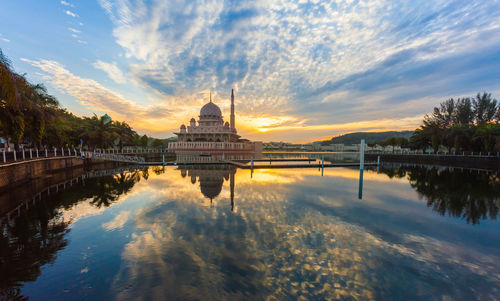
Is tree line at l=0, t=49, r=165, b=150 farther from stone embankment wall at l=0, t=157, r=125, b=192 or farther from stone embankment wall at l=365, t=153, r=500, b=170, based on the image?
stone embankment wall at l=365, t=153, r=500, b=170

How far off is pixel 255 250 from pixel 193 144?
5041 cm

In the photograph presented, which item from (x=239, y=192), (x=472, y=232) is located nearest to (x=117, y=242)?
(x=239, y=192)

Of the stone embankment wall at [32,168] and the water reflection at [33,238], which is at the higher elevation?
the stone embankment wall at [32,168]

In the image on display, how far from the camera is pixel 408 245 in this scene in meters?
6.72

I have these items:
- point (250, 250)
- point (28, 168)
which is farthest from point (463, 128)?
point (28, 168)

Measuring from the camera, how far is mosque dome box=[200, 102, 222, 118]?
6106 centimetres

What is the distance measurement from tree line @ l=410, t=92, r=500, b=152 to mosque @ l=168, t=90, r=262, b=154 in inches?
1732

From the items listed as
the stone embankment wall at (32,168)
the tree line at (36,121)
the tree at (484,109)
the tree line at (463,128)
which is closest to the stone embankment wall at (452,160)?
the tree line at (463,128)

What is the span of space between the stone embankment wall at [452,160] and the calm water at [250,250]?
36.9 m

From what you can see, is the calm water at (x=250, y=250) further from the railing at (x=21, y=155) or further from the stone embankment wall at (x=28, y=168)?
the railing at (x=21, y=155)

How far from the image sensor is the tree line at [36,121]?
1113cm

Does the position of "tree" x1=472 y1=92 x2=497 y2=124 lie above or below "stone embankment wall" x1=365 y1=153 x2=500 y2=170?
above

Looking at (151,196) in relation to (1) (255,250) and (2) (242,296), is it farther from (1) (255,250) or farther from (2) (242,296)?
(2) (242,296)

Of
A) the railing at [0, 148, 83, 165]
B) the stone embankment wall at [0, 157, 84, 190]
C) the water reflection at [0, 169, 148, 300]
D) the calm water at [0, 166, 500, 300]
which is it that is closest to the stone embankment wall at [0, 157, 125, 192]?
the stone embankment wall at [0, 157, 84, 190]
